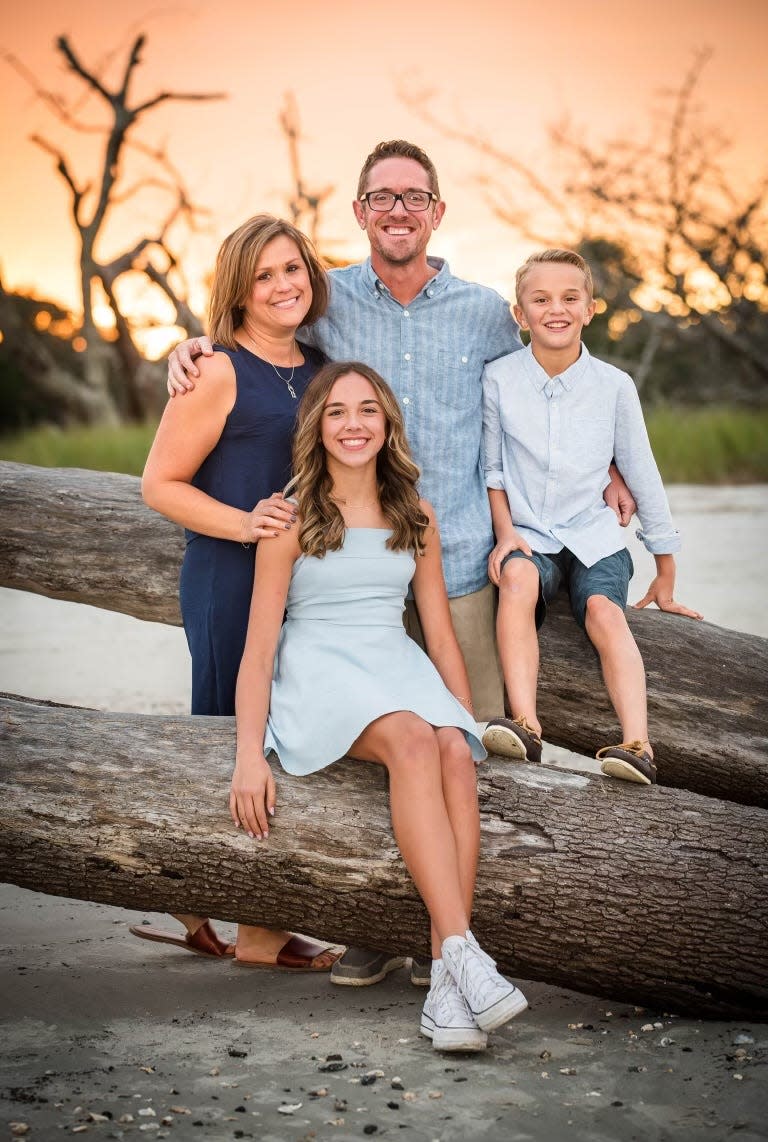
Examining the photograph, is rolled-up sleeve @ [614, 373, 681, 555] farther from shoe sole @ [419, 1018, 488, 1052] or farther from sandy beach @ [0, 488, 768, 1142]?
shoe sole @ [419, 1018, 488, 1052]

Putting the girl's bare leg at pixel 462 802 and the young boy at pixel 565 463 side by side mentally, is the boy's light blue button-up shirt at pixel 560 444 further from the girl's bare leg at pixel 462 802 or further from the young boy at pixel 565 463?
the girl's bare leg at pixel 462 802

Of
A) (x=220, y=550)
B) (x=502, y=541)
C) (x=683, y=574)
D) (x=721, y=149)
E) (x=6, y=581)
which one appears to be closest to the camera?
(x=220, y=550)

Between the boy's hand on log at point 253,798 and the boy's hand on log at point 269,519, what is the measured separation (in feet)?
2.00

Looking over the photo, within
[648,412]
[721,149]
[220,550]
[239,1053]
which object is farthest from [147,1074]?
[721,149]

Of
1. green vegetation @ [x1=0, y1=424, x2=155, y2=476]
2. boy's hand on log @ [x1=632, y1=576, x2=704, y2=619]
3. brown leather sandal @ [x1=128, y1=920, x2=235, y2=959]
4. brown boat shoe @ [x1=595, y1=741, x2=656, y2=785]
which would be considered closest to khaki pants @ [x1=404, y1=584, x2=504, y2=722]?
brown boat shoe @ [x1=595, y1=741, x2=656, y2=785]

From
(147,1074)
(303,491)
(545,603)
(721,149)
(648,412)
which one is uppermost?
(721,149)

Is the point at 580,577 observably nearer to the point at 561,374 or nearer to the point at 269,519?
the point at 561,374

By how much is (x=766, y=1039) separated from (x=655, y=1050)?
284mm

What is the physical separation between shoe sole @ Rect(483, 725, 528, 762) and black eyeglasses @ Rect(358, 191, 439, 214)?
1.61 metres

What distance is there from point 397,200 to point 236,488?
1017 millimetres

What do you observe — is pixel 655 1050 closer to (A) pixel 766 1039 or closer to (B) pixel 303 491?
(A) pixel 766 1039

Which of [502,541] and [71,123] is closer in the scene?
[502,541]

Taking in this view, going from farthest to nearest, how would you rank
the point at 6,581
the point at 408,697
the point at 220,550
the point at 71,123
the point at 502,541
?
the point at 71,123 < the point at 6,581 < the point at 502,541 < the point at 220,550 < the point at 408,697

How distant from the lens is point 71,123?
2245 centimetres
